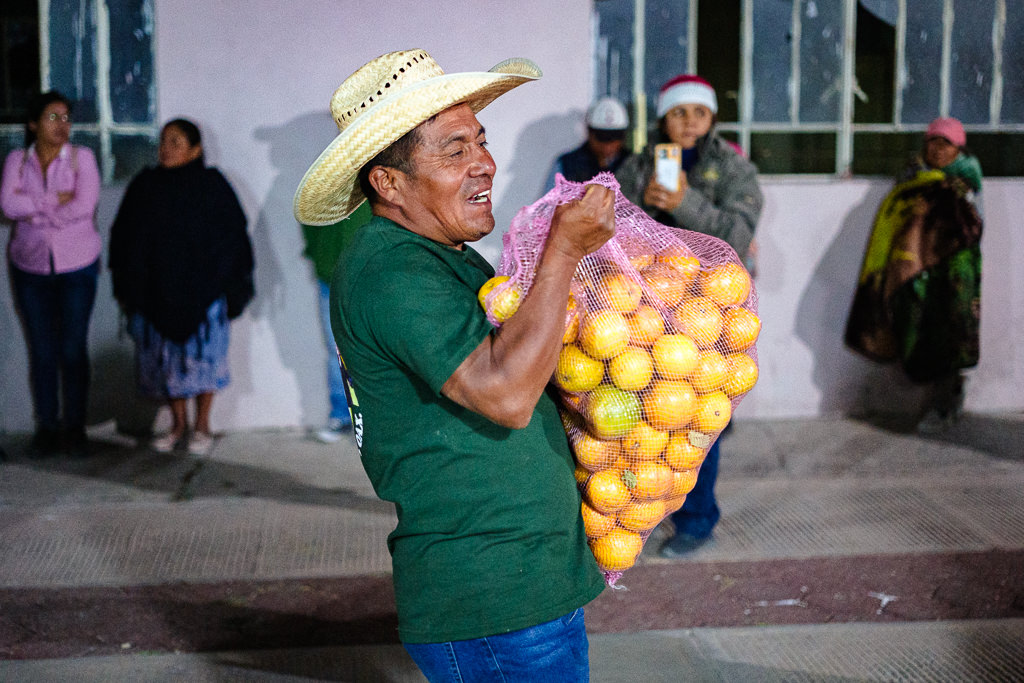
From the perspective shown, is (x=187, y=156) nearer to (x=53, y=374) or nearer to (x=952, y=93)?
(x=53, y=374)

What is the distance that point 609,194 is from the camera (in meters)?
1.64

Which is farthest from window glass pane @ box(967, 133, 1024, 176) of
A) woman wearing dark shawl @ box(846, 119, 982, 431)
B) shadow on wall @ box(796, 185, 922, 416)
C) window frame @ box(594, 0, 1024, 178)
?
shadow on wall @ box(796, 185, 922, 416)

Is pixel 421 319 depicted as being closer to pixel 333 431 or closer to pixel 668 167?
pixel 668 167

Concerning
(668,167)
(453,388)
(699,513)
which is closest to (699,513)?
(699,513)

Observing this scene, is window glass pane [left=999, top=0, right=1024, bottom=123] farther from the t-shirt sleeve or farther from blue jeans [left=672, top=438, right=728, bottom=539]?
the t-shirt sleeve

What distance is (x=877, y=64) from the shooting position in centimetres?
607

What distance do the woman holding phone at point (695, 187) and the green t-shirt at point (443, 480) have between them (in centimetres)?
229

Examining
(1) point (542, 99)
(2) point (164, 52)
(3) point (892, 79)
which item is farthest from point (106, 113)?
(3) point (892, 79)

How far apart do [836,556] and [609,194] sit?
3.02 metres

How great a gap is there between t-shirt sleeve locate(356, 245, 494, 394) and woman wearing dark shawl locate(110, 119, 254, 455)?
425 centimetres

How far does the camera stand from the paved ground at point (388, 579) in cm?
348

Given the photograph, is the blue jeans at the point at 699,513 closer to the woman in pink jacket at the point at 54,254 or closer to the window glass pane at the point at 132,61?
the woman in pink jacket at the point at 54,254

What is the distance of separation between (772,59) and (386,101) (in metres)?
5.05

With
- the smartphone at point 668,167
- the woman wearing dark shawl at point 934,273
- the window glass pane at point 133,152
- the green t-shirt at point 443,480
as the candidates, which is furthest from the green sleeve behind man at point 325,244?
the green t-shirt at point 443,480
